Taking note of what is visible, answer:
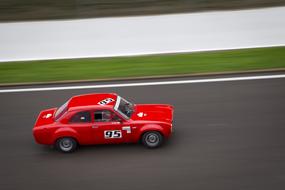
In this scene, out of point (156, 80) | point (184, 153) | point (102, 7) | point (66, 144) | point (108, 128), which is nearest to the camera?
point (184, 153)

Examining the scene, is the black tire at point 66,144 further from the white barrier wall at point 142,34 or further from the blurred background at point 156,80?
the white barrier wall at point 142,34

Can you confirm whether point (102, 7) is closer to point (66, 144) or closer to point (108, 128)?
point (66, 144)

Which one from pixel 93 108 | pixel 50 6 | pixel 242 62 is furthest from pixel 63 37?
pixel 93 108

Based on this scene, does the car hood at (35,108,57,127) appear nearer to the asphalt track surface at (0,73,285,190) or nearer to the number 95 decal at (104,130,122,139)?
the asphalt track surface at (0,73,285,190)

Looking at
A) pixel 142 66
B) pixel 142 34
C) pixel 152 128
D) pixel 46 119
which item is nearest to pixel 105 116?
pixel 152 128

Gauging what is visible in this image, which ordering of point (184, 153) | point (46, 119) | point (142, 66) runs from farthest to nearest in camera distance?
point (142, 66), point (46, 119), point (184, 153)

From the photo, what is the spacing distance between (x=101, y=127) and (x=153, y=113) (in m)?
1.41

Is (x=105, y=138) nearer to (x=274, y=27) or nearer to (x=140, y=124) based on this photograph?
(x=140, y=124)

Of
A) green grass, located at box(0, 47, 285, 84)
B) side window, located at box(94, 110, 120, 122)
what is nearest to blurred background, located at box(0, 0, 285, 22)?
green grass, located at box(0, 47, 285, 84)

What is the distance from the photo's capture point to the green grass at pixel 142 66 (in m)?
16.0

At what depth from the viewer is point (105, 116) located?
36.1 feet

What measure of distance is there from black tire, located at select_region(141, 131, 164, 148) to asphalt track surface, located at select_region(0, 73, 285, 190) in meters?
0.17

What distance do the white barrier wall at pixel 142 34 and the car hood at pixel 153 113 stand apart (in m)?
6.49

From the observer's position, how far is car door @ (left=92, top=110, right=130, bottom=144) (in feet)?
35.9
